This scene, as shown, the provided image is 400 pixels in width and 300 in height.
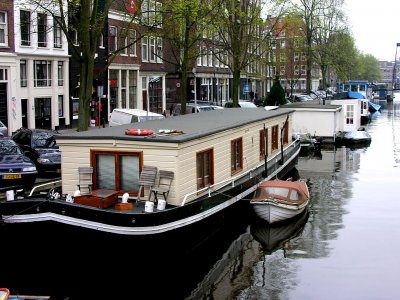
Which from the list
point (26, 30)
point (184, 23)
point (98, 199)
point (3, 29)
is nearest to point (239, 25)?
point (184, 23)

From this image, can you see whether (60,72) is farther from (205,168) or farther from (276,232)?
(276,232)

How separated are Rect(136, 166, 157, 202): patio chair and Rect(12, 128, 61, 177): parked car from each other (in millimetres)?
8654

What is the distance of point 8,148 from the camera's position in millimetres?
22281

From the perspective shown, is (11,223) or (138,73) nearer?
(11,223)

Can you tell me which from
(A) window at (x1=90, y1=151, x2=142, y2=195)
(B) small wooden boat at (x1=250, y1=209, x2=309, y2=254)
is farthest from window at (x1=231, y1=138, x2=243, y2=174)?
(A) window at (x1=90, y1=151, x2=142, y2=195)

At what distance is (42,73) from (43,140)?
15.3 metres

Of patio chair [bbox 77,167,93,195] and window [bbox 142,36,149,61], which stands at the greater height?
window [bbox 142,36,149,61]

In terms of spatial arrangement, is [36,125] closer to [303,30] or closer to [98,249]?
[98,249]

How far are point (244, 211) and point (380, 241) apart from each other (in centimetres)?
476

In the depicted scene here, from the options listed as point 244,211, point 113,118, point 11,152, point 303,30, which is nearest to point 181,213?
point 244,211

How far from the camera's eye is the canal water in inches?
531

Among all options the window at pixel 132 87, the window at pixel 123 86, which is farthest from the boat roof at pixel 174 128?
the window at pixel 132 87

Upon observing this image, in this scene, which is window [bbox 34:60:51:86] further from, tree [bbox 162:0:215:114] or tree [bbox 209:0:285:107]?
tree [bbox 209:0:285:107]

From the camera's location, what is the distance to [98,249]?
1366 centimetres
